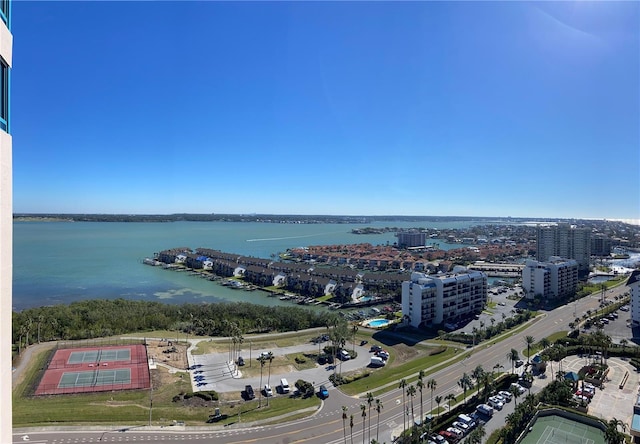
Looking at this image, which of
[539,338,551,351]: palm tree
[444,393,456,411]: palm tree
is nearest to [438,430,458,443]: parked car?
[444,393,456,411]: palm tree

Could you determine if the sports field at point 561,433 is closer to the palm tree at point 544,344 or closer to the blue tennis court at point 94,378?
the palm tree at point 544,344

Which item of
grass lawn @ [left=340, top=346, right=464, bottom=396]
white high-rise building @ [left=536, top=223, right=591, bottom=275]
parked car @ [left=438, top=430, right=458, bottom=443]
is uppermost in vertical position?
white high-rise building @ [left=536, top=223, right=591, bottom=275]

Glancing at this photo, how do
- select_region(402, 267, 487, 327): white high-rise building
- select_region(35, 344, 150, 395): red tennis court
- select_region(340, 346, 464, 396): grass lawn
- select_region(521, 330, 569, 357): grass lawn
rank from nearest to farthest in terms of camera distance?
select_region(35, 344, 150, 395): red tennis court
select_region(340, 346, 464, 396): grass lawn
select_region(521, 330, 569, 357): grass lawn
select_region(402, 267, 487, 327): white high-rise building

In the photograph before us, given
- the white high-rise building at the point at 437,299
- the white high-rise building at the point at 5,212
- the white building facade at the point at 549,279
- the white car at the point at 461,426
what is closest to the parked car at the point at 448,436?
the white car at the point at 461,426

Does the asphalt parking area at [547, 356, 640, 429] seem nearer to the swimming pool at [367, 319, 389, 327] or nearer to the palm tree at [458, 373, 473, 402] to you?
the palm tree at [458, 373, 473, 402]

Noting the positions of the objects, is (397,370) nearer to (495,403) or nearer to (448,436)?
(495,403)

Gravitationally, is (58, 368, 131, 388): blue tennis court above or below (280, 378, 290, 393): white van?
above

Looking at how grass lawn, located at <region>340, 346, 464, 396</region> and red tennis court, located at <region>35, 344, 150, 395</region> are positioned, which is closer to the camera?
red tennis court, located at <region>35, 344, 150, 395</region>
